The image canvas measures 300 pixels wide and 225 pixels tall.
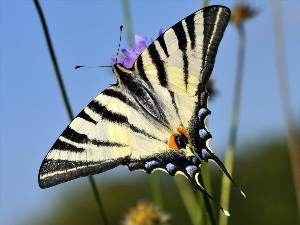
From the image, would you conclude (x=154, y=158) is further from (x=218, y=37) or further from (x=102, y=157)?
(x=218, y=37)

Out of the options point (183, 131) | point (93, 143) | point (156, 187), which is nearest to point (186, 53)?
point (183, 131)

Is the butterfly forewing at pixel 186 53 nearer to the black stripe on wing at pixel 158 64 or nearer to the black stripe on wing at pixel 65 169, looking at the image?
the black stripe on wing at pixel 158 64

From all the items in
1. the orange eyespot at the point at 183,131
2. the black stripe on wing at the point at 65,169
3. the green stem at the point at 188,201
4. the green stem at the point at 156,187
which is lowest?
the green stem at the point at 188,201

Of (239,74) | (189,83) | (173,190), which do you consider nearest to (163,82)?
(189,83)

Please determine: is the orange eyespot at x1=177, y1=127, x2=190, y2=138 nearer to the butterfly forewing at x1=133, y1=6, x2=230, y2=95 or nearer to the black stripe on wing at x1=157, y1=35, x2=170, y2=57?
the butterfly forewing at x1=133, y1=6, x2=230, y2=95

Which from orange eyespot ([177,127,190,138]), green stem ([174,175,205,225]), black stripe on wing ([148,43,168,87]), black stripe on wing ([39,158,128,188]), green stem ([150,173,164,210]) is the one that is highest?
black stripe on wing ([148,43,168,87])

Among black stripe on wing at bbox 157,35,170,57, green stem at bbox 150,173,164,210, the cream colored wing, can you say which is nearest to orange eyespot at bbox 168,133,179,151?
the cream colored wing

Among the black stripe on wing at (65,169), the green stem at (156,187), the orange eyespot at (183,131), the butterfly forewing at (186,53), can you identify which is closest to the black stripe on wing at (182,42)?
the butterfly forewing at (186,53)

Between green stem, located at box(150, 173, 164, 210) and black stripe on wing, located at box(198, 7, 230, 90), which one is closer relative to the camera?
black stripe on wing, located at box(198, 7, 230, 90)

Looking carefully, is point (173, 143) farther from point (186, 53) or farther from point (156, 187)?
point (156, 187)

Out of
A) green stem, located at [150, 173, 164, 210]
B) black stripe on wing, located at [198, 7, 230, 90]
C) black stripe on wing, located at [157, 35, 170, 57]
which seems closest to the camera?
black stripe on wing, located at [198, 7, 230, 90]
